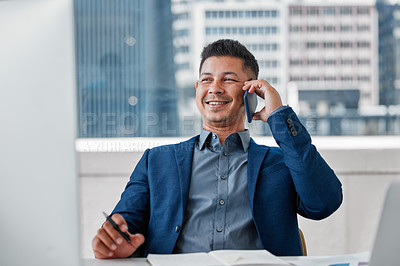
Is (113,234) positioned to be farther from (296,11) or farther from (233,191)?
(296,11)

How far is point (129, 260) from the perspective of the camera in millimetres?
1144

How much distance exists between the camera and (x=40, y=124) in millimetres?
769

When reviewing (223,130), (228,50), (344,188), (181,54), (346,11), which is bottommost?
(344,188)

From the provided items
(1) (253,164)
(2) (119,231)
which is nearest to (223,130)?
(1) (253,164)

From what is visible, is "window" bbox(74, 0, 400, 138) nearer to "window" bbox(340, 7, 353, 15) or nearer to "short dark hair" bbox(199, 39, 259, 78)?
"window" bbox(340, 7, 353, 15)

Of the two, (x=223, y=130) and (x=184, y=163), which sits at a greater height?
(x=223, y=130)

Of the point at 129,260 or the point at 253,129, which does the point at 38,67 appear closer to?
the point at 129,260

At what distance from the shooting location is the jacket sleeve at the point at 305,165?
1.37 meters

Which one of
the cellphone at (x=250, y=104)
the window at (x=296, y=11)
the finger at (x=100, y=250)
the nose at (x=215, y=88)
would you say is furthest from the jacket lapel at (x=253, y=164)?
the window at (x=296, y=11)

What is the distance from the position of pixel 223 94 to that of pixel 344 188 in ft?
4.78

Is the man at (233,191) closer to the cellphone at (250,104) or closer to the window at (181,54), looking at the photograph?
the cellphone at (250,104)

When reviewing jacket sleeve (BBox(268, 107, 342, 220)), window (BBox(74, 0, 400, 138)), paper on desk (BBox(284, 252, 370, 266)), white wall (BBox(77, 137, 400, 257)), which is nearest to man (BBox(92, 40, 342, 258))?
jacket sleeve (BBox(268, 107, 342, 220))

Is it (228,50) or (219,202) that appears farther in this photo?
(228,50)

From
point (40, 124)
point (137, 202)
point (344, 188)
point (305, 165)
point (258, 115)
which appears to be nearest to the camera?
point (40, 124)
